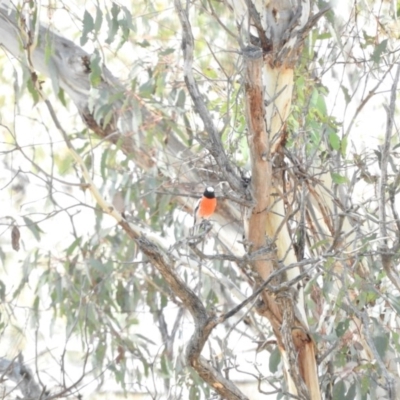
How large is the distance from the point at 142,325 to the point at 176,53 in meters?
1.71

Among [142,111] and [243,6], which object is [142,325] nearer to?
[142,111]

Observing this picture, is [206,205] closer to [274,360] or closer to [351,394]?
[274,360]

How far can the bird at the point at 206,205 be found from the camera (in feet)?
10.1

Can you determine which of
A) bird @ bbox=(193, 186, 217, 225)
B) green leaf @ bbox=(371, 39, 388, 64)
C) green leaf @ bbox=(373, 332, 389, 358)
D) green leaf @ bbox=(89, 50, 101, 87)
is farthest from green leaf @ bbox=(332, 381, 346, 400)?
green leaf @ bbox=(89, 50, 101, 87)

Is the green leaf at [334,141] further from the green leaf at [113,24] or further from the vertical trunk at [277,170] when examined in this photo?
the green leaf at [113,24]

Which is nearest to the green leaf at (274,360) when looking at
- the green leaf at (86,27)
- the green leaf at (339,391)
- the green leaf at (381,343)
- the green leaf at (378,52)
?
the green leaf at (339,391)

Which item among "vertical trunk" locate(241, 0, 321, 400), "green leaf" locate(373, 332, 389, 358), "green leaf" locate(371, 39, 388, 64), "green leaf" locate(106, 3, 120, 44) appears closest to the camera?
"vertical trunk" locate(241, 0, 321, 400)

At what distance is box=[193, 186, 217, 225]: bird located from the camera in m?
3.08

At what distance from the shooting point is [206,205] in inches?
123

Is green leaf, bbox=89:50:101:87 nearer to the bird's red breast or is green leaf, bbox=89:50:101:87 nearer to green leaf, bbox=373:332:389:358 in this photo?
the bird's red breast

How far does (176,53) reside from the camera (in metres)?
4.24

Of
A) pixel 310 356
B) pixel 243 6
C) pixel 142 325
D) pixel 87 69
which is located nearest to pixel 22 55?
pixel 87 69

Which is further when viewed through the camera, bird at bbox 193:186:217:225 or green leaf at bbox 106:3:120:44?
green leaf at bbox 106:3:120:44

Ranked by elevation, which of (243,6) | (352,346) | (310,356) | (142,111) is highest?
(142,111)
